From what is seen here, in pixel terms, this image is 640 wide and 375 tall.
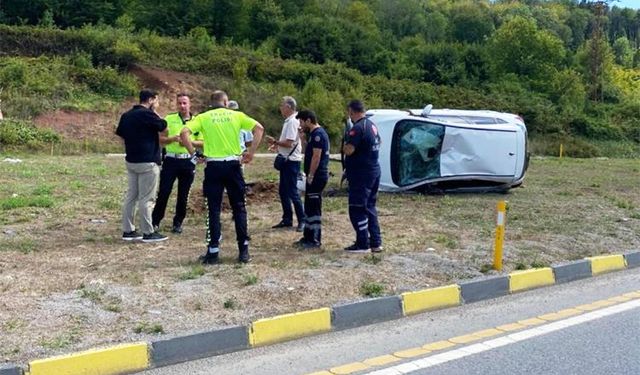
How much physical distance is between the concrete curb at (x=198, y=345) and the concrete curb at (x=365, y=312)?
3.25ft

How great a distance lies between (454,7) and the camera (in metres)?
126

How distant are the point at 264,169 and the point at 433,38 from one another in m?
91.6

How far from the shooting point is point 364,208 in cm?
890

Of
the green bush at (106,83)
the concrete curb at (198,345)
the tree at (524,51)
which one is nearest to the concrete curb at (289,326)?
the concrete curb at (198,345)

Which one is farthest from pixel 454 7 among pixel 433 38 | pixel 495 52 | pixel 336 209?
pixel 336 209

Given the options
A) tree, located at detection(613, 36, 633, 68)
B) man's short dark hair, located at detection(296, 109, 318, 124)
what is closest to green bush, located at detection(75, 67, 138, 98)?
man's short dark hair, located at detection(296, 109, 318, 124)

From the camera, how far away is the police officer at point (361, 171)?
8.82 m

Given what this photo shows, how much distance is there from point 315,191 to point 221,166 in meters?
1.70

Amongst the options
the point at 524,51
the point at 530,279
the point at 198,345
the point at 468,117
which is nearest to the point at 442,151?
the point at 468,117

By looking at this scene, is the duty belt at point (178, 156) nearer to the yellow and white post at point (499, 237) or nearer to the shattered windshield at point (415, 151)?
the yellow and white post at point (499, 237)

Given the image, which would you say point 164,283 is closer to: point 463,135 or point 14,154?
point 463,135

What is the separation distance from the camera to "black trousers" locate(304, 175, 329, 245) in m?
9.20

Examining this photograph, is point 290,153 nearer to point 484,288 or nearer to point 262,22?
point 484,288

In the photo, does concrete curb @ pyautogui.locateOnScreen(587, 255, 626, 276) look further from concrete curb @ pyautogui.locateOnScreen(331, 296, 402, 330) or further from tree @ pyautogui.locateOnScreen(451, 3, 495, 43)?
tree @ pyautogui.locateOnScreen(451, 3, 495, 43)
